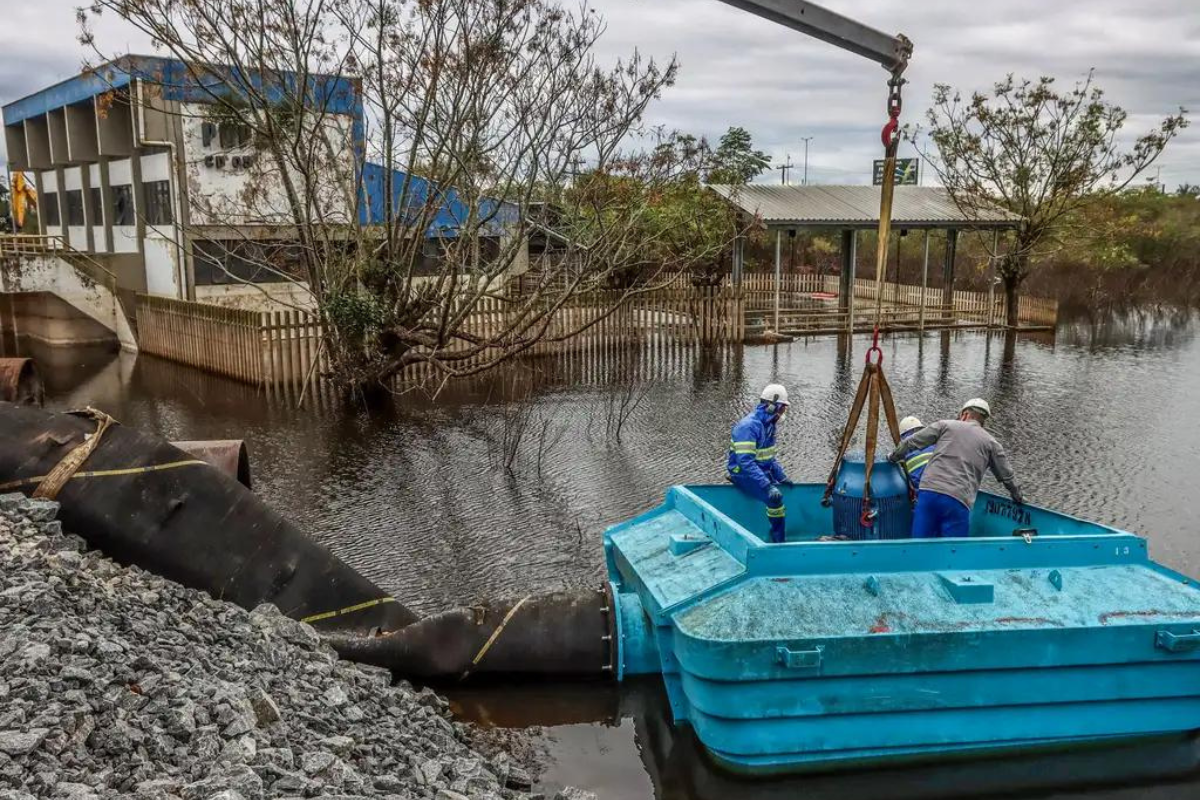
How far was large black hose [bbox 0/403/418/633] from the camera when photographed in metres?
7.02

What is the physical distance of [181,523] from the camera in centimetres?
712

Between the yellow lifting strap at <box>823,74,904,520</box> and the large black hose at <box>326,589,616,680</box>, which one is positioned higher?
the yellow lifting strap at <box>823,74,904,520</box>

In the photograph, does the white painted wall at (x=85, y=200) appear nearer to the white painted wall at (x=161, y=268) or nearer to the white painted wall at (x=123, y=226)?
the white painted wall at (x=123, y=226)

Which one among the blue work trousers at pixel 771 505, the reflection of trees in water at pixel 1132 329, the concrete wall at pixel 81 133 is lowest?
the reflection of trees in water at pixel 1132 329

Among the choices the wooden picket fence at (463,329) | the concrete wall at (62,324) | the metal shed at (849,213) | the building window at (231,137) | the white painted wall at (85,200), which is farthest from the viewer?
the white painted wall at (85,200)

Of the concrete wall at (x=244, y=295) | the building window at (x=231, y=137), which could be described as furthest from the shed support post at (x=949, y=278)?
the building window at (x=231, y=137)

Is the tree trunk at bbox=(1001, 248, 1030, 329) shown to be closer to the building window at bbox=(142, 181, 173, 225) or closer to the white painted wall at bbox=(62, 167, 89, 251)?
the building window at bbox=(142, 181, 173, 225)

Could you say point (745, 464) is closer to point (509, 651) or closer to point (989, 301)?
point (509, 651)

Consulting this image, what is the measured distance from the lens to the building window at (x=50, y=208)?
112 ft

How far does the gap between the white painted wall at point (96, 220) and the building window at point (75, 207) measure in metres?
1.17

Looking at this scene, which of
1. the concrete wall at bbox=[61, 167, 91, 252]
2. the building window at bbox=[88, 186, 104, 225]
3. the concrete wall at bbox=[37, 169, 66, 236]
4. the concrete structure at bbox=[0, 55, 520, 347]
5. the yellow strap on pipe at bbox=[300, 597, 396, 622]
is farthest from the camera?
the concrete wall at bbox=[37, 169, 66, 236]

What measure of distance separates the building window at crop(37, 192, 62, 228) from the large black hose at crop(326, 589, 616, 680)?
3313cm

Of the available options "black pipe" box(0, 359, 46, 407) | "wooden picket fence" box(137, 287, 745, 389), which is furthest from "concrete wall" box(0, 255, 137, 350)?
"black pipe" box(0, 359, 46, 407)

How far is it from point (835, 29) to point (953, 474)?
13.9ft
